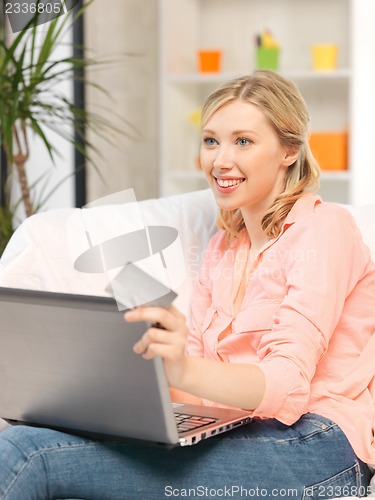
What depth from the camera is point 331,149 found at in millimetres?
3639

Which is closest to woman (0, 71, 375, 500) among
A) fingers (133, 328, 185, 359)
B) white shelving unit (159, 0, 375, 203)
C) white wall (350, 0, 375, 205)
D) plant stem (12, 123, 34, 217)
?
fingers (133, 328, 185, 359)

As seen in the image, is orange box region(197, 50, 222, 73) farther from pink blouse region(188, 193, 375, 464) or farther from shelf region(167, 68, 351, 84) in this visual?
pink blouse region(188, 193, 375, 464)

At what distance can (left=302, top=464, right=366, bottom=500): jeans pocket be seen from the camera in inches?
55.5

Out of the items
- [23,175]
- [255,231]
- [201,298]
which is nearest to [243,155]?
[255,231]

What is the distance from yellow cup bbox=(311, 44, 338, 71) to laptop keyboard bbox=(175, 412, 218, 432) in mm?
2532

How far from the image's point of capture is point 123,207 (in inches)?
80.2

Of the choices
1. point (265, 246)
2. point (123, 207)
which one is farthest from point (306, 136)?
point (123, 207)

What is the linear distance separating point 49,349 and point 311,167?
28.8 inches

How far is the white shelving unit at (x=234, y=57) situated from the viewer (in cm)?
379

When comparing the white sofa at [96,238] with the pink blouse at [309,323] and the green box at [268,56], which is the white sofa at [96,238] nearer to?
the pink blouse at [309,323]

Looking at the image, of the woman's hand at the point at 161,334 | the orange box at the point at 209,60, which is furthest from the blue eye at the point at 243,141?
the orange box at the point at 209,60

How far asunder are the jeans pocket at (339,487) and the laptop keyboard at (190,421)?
0.19 m

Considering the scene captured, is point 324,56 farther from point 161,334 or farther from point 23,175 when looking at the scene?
point 161,334

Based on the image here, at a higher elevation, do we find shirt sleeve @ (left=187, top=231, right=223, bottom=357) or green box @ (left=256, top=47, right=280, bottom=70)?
green box @ (left=256, top=47, right=280, bottom=70)
